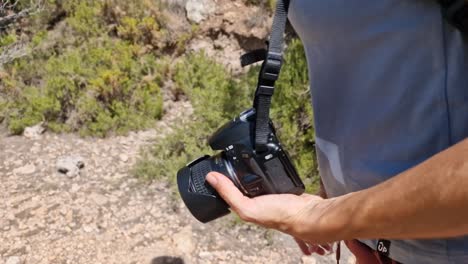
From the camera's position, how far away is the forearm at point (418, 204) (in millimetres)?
508

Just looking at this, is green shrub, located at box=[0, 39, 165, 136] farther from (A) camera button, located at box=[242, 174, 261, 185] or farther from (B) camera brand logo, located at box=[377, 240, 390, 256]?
(B) camera brand logo, located at box=[377, 240, 390, 256]

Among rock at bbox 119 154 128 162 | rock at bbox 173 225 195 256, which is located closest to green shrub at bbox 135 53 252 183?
rock at bbox 119 154 128 162

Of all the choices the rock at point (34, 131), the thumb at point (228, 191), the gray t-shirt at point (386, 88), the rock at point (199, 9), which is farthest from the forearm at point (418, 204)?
the rock at point (199, 9)

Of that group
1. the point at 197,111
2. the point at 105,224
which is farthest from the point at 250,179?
the point at 197,111

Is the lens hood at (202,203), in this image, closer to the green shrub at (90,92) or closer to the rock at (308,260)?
the rock at (308,260)

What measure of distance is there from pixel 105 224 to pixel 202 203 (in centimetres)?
132

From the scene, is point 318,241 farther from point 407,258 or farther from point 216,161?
point 216,161

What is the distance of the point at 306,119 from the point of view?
8.71 ft

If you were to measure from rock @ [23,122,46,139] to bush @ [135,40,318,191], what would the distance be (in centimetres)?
63

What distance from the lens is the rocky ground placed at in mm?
2084

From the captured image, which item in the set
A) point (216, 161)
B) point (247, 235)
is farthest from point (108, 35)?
point (216, 161)

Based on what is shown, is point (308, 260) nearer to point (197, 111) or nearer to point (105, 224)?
point (105, 224)

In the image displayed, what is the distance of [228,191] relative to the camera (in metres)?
0.91

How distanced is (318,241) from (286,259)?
4.71 ft
